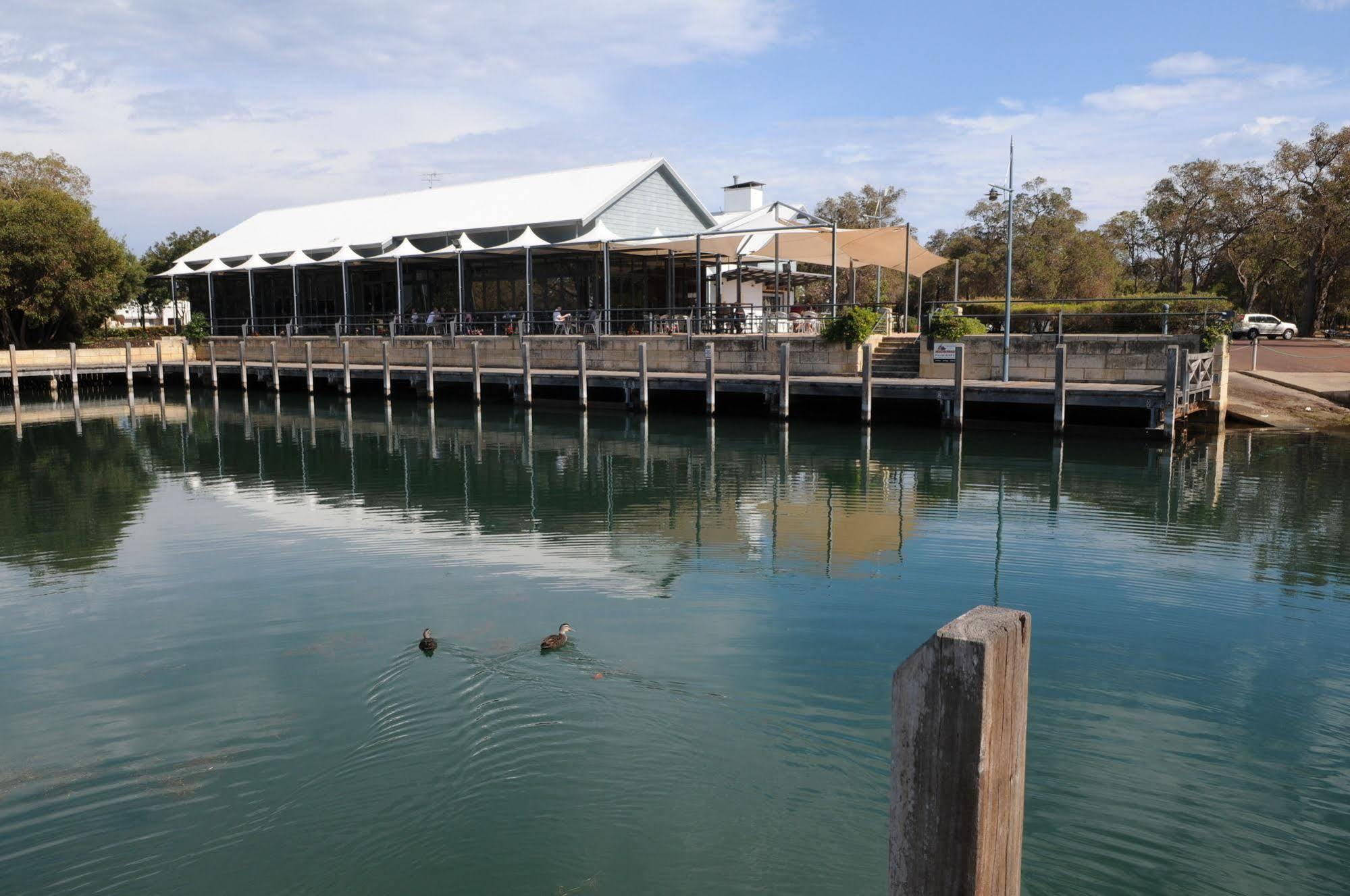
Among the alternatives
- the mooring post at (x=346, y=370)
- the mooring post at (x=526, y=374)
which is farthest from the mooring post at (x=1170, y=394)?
the mooring post at (x=346, y=370)

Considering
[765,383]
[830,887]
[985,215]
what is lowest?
[830,887]

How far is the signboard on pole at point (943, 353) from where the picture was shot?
2431 centimetres

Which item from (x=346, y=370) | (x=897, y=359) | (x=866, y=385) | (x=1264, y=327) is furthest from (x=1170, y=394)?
(x=1264, y=327)

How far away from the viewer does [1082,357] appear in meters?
23.0

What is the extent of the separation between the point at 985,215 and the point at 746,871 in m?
46.7

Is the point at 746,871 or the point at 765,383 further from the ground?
the point at 765,383

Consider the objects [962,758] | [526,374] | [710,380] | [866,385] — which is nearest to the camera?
[962,758]

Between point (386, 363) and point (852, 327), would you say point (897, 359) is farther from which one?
point (386, 363)

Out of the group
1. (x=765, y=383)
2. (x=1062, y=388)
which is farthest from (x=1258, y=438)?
(x=765, y=383)

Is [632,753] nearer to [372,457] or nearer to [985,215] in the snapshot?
[372,457]

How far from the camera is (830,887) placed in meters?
5.38

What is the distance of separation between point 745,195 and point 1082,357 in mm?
18799

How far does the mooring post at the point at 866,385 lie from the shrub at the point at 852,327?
786mm

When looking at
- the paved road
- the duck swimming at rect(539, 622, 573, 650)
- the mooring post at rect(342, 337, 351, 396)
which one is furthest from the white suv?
the duck swimming at rect(539, 622, 573, 650)
